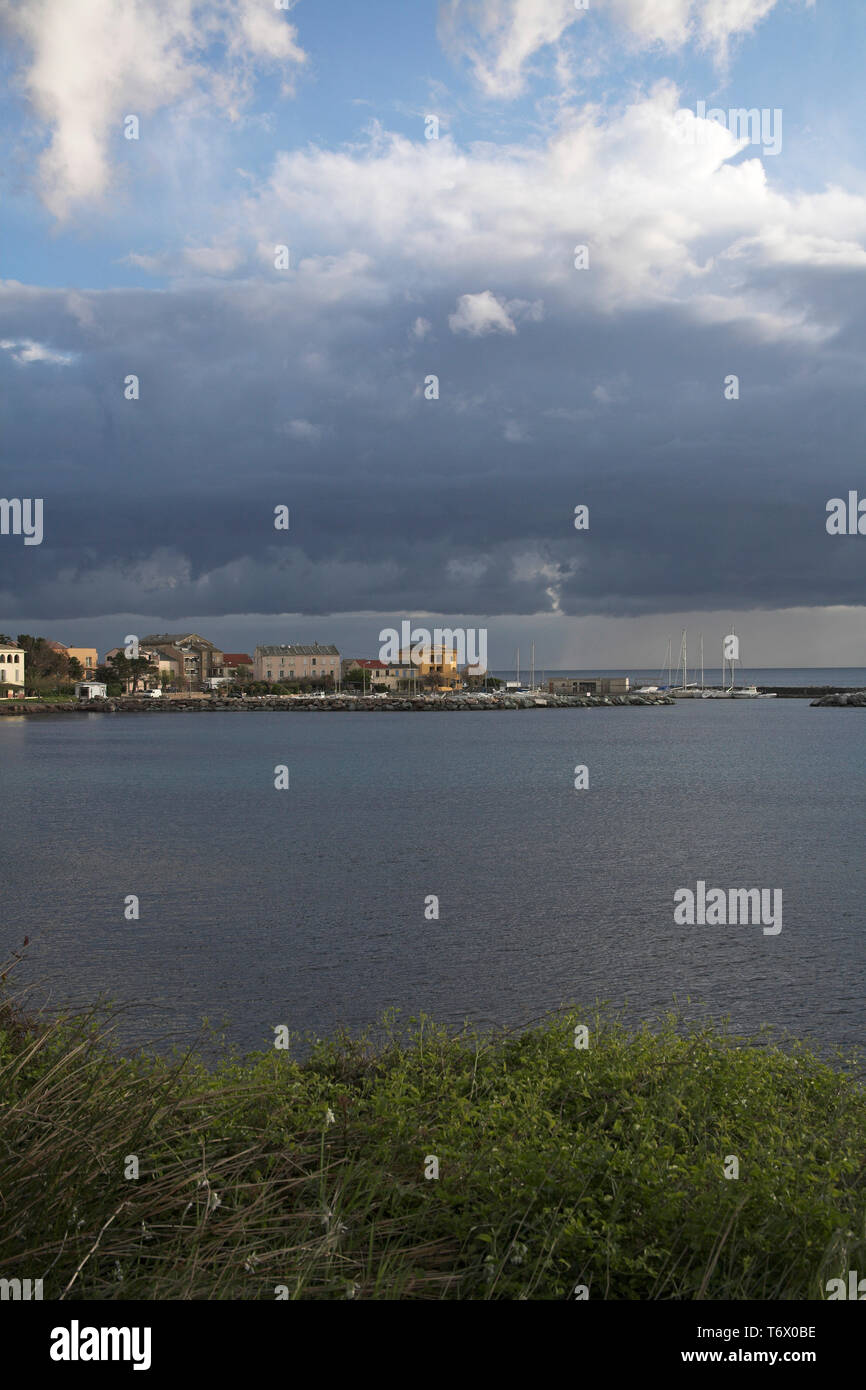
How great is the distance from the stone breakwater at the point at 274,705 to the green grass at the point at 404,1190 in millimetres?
146844

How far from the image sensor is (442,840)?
34.1m

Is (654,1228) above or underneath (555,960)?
above

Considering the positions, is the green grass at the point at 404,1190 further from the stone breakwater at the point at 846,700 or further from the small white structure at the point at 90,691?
the small white structure at the point at 90,691

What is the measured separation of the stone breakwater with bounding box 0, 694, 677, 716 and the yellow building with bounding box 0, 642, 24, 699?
Result: 9.69 metres

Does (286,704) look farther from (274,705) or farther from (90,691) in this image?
(90,691)

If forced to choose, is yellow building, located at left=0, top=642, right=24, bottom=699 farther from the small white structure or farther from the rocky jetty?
the small white structure

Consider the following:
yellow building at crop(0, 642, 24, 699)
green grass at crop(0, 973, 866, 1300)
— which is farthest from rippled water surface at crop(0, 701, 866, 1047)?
Answer: yellow building at crop(0, 642, 24, 699)

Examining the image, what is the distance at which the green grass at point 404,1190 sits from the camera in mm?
4863

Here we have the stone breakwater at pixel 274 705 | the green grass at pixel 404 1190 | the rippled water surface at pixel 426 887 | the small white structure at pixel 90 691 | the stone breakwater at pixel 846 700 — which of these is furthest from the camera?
the small white structure at pixel 90 691

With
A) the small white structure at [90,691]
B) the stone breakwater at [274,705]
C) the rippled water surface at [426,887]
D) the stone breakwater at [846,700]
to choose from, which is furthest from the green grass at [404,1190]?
the small white structure at [90,691]

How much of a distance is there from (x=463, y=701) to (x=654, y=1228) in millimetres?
157808

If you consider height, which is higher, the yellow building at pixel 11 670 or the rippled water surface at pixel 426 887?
the yellow building at pixel 11 670
